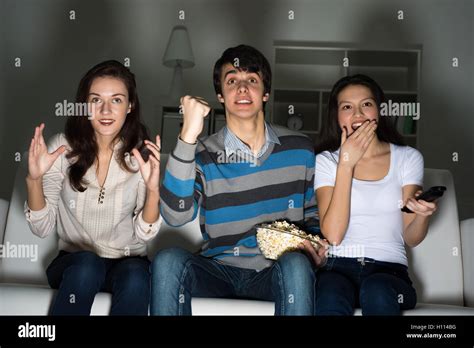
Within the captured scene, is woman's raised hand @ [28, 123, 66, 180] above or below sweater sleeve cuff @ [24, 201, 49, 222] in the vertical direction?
above

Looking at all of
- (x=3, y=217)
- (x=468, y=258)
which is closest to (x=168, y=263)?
(x=3, y=217)

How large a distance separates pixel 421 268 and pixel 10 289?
4.08ft

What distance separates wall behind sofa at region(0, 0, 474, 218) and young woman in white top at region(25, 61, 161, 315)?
6.83ft

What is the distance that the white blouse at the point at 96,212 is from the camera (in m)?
1.82

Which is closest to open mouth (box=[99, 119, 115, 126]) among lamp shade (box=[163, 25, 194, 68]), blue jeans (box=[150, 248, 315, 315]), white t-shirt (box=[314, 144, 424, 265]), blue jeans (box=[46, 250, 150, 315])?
blue jeans (box=[46, 250, 150, 315])

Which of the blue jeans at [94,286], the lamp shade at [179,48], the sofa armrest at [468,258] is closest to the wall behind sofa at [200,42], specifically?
the lamp shade at [179,48]

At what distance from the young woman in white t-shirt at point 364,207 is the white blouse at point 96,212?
53cm

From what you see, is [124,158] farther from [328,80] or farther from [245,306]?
[328,80]

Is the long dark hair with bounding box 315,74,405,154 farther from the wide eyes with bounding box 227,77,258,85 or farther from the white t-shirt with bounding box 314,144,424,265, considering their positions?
the wide eyes with bounding box 227,77,258,85

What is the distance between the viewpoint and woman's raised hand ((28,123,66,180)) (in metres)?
1.73

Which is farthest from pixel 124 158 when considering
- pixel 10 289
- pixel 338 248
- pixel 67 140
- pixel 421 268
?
pixel 421 268

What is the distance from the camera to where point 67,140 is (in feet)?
6.30

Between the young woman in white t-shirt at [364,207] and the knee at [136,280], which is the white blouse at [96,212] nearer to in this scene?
the knee at [136,280]

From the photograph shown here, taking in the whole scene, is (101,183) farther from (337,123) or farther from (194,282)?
(337,123)
